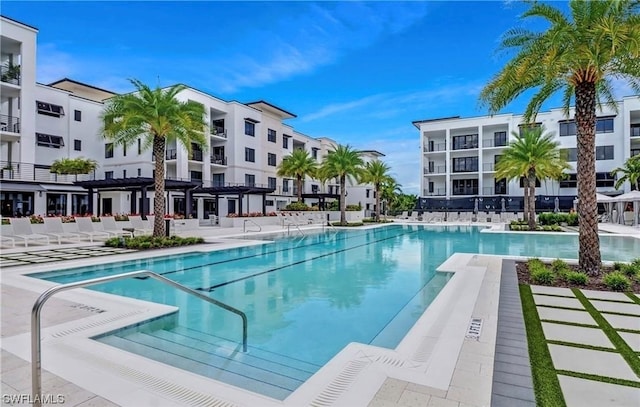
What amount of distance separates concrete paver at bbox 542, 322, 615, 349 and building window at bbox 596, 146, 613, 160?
42.0 m

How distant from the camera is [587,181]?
9.13m

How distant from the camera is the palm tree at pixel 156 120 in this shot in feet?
51.4

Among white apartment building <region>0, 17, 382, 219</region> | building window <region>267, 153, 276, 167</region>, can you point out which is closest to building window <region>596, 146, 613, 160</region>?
white apartment building <region>0, 17, 382, 219</region>

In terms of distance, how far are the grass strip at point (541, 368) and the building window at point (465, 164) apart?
4248 cm

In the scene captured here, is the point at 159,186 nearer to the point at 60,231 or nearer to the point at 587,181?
the point at 60,231

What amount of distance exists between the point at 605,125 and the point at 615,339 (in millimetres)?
43552

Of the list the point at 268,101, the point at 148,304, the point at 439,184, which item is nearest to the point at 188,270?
the point at 148,304

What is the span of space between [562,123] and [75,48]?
44.2 m

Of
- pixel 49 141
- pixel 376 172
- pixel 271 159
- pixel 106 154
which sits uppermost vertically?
pixel 271 159

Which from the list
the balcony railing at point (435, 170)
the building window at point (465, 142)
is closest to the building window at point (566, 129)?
the building window at point (465, 142)

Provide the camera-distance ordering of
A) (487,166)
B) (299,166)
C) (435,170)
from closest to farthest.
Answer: (299,166), (487,166), (435,170)

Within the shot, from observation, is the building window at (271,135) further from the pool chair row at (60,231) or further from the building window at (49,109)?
the pool chair row at (60,231)

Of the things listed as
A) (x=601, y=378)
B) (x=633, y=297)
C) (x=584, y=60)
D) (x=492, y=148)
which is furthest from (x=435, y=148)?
(x=601, y=378)

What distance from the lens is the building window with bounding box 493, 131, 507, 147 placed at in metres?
43.8
